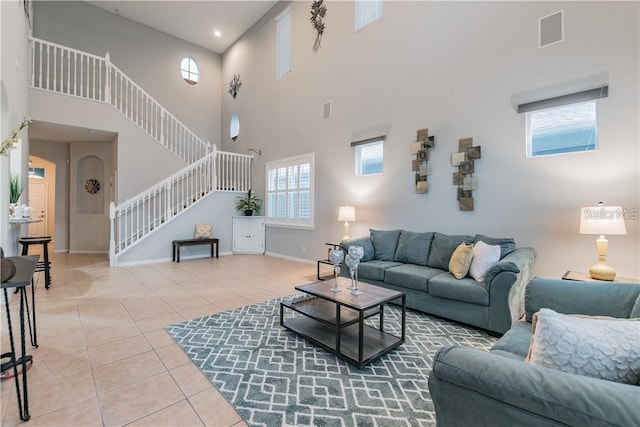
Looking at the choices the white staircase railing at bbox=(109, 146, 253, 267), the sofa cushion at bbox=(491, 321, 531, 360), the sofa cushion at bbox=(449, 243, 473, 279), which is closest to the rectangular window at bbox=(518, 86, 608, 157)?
the sofa cushion at bbox=(449, 243, 473, 279)

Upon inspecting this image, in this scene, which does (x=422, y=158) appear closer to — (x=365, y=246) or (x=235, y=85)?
(x=365, y=246)

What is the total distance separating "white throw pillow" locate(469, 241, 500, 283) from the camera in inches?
124

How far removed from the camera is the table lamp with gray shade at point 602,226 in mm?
2688

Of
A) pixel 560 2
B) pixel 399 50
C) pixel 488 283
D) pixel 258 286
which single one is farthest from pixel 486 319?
pixel 399 50

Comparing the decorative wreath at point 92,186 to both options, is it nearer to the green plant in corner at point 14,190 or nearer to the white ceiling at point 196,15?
the green plant in corner at point 14,190

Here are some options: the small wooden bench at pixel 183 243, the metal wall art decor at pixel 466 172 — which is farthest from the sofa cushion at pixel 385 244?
the small wooden bench at pixel 183 243

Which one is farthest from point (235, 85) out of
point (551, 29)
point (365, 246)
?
point (551, 29)

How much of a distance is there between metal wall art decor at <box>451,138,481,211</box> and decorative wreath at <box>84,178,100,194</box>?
8.84m

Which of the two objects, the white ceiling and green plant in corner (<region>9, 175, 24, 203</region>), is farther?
the white ceiling

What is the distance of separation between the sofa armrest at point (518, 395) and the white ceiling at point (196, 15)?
8.85 metres

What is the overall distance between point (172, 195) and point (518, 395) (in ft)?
23.7

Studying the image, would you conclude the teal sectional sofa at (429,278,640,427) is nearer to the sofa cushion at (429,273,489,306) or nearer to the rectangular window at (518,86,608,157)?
the sofa cushion at (429,273,489,306)

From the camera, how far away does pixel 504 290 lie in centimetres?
284

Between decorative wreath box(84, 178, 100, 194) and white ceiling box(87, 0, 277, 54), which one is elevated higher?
white ceiling box(87, 0, 277, 54)
